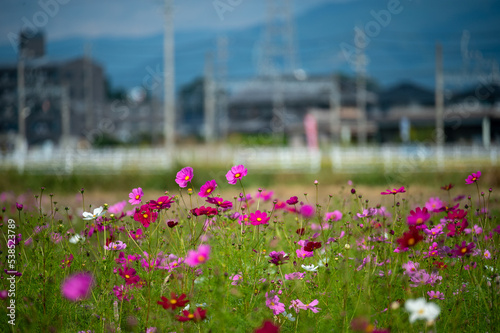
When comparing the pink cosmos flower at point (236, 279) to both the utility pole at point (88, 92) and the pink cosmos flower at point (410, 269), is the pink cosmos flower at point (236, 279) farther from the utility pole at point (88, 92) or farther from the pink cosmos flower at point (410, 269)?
the utility pole at point (88, 92)

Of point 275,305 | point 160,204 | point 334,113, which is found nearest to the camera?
point 275,305

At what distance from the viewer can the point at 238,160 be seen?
11086 mm

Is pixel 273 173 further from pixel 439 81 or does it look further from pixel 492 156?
pixel 439 81

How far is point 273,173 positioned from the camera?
11125mm

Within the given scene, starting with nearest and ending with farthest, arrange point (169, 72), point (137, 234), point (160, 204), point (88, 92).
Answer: point (160, 204) → point (137, 234) → point (169, 72) → point (88, 92)

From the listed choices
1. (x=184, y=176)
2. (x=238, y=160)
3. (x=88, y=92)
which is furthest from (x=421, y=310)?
(x=88, y=92)

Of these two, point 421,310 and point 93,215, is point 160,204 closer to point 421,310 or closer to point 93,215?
point 93,215

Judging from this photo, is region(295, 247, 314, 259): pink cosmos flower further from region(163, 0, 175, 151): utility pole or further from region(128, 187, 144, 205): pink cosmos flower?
region(163, 0, 175, 151): utility pole

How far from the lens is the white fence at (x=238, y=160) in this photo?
1139 centimetres

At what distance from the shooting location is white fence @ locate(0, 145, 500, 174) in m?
11.4

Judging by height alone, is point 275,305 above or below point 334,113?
below

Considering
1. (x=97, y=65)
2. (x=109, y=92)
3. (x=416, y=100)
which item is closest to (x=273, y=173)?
(x=416, y=100)

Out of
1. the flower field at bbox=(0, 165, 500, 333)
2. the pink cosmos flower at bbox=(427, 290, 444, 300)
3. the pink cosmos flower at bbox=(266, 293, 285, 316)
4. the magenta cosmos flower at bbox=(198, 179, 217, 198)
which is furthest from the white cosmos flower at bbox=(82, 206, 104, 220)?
the pink cosmos flower at bbox=(427, 290, 444, 300)

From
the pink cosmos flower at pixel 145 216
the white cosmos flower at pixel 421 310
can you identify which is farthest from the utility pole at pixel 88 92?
the white cosmos flower at pixel 421 310
